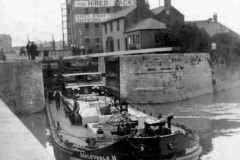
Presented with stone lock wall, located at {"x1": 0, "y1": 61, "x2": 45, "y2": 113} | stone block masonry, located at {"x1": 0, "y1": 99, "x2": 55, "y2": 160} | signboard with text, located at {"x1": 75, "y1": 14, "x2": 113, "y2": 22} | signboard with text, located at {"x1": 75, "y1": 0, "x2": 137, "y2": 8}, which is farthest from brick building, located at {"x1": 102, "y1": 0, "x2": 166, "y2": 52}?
stone block masonry, located at {"x1": 0, "y1": 99, "x2": 55, "y2": 160}

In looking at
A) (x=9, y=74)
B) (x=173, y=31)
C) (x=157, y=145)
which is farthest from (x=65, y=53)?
(x=157, y=145)

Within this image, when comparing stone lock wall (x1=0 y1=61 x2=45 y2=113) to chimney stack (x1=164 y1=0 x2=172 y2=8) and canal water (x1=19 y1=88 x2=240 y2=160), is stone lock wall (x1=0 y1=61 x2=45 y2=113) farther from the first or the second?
chimney stack (x1=164 y1=0 x2=172 y2=8)

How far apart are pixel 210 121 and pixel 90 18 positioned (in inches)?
1314

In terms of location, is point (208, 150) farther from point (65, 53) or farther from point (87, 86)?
point (65, 53)

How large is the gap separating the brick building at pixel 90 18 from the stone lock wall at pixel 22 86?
24766mm

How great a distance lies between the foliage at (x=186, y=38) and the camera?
3266cm

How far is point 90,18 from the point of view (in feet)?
166

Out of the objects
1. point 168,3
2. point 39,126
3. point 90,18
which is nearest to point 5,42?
point 90,18

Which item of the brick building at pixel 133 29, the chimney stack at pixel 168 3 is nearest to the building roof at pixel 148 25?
the brick building at pixel 133 29

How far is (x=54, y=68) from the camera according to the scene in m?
31.4

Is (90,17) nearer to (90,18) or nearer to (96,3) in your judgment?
(90,18)

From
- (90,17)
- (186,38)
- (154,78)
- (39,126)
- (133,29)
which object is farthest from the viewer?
(90,17)

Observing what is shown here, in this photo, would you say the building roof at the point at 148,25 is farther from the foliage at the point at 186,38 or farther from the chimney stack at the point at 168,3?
the chimney stack at the point at 168,3

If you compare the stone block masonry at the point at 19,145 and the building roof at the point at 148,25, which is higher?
the building roof at the point at 148,25
